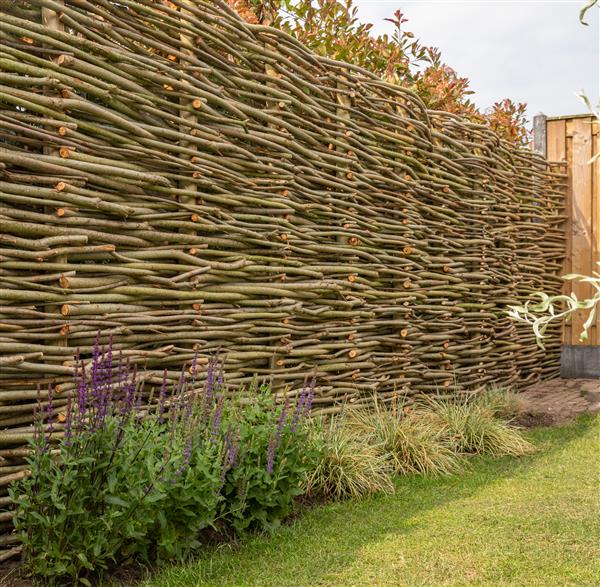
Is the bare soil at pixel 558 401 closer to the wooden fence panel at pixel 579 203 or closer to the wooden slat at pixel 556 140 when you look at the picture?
the wooden fence panel at pixel 579 203

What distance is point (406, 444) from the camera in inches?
175

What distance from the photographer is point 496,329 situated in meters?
6.89

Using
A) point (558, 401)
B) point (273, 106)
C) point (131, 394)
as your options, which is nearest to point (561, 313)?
point (131, 394)

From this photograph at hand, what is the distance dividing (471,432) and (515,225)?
10.00ft

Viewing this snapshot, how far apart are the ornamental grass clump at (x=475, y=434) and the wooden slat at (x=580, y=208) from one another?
11.6ft

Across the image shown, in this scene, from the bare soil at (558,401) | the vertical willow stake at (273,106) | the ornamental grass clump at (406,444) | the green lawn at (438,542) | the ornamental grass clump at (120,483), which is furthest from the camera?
the bare soil at (558,401)

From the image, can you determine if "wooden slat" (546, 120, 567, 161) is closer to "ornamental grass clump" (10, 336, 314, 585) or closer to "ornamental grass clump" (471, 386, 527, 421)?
"ornamental grass clump" (471, 386, 527, 421)

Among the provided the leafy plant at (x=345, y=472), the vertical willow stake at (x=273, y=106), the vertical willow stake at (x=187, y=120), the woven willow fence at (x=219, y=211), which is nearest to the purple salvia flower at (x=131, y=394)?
the woven willow fence at (x=219, y=211)

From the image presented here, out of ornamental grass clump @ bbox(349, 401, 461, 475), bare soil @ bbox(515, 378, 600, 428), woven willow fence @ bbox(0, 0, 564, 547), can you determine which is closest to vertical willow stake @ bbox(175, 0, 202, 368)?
woven willow fence @ bbox(0, 0, 564, 547)

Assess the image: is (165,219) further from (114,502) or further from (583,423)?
(583,423)

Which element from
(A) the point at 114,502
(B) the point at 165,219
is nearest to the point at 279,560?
(A) the point at 114,502

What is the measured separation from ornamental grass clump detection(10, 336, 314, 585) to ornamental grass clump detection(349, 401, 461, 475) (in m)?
1.46

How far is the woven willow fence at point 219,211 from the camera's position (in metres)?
2.86

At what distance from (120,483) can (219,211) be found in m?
1.62
